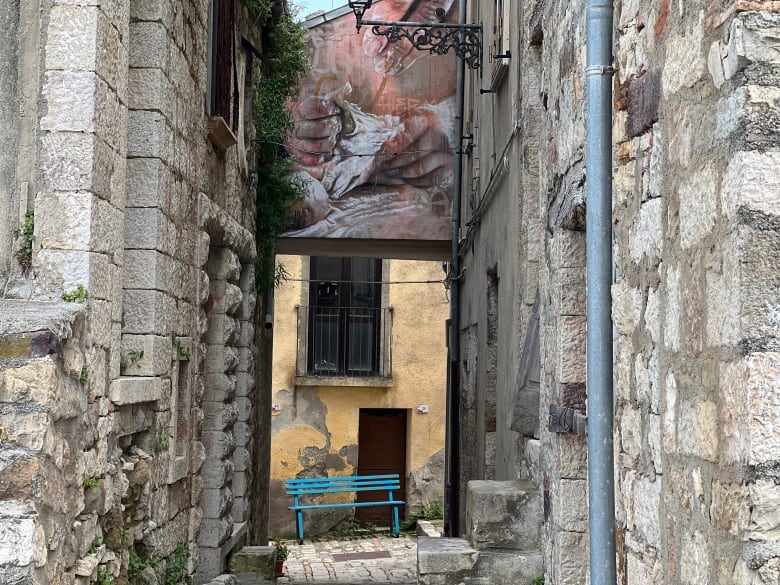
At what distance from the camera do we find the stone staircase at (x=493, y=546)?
15.8ft

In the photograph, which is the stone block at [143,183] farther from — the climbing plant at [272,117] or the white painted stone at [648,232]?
the climbing plant at [272,117]

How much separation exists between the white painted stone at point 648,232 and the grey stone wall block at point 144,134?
3492mm

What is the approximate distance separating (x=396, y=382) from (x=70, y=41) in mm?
13687

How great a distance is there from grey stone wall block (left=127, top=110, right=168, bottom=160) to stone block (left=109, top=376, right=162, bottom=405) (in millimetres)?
1229

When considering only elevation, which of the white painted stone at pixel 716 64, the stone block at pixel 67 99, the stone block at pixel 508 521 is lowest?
the stone block at pixel 508 521

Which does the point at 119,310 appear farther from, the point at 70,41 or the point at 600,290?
the point at 600,290

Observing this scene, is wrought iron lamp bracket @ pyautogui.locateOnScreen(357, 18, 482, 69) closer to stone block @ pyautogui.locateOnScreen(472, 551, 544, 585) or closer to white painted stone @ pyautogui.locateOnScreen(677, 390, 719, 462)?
stone block @ pyautogui.locateOnScreen(472, 551, 544, 585)

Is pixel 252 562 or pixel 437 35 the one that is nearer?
pixel 252 562

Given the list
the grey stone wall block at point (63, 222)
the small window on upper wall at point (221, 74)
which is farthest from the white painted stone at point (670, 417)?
the small window on upper wall at point (221, 74)

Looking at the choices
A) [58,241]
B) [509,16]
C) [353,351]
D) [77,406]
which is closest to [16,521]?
[77,406]

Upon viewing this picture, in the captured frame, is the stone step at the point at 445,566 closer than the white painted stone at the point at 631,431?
No

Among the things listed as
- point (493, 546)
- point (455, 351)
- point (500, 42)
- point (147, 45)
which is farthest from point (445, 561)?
point (455, 351)

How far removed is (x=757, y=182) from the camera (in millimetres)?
1814

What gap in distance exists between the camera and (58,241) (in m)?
4.38
